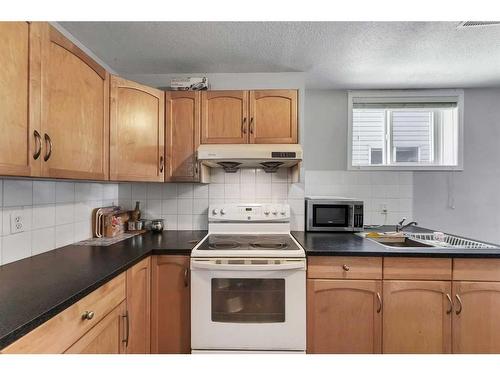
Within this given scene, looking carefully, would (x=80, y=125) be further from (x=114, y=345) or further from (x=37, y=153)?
(x=114, y=345)

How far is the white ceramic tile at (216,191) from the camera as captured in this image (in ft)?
7.49

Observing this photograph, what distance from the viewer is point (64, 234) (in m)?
1.66

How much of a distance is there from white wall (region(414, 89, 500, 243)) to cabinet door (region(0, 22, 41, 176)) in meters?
2.92

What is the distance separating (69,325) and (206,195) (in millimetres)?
1477

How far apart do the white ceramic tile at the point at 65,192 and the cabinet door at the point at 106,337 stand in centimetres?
82

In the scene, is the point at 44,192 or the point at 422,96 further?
the point at 422,96

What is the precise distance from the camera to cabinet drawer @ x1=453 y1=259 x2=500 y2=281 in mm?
1546

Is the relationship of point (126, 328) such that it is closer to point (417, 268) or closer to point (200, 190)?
point (200, 190)

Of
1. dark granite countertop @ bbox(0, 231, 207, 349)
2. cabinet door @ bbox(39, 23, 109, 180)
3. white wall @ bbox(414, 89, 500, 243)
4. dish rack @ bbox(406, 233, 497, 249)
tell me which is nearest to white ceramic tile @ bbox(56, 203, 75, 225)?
dark granite countertop @ bbox(0, 231, 207, 349)

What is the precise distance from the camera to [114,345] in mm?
1205

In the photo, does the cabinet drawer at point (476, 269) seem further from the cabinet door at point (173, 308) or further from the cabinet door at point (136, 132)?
the cabinet door at point (136, 132)

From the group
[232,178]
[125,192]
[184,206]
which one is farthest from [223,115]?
[125,192]

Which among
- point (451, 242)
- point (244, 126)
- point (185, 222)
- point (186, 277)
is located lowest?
point (186, 277)

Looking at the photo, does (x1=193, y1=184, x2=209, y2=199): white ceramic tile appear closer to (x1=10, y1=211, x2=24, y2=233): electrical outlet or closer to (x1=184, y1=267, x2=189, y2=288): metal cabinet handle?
(x1=184, y1=267, x2=189, y2=288): metal cabinet handle
